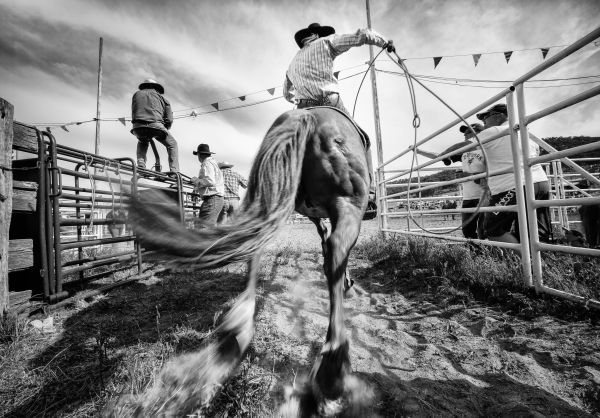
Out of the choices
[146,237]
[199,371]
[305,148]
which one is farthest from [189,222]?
[305,148]

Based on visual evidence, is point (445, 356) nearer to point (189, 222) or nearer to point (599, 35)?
point (189, 222)

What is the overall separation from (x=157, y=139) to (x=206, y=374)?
514cm

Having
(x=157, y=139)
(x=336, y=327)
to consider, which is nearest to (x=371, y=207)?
(x=336, y=327)

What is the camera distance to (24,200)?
2582 mm

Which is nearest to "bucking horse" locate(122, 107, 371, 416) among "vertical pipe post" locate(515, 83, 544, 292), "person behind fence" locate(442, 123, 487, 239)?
"vertical pipe post" locate(515, 83, 544, 292)

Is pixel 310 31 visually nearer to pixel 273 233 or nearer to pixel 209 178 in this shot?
pixel 273 233

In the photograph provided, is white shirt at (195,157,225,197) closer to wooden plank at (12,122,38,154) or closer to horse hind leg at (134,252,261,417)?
wooden plank at (12,122,38,154)

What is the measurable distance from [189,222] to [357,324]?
169 centimetres

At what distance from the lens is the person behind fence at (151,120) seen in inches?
196

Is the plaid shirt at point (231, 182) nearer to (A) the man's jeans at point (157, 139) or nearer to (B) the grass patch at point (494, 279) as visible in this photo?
(A) the man's jeans at point (157, 139)

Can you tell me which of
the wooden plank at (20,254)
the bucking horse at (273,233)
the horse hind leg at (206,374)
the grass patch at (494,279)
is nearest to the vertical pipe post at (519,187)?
the grass patch at (494,279)

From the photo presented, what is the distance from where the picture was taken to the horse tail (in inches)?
45.0

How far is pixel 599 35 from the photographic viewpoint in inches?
73.0

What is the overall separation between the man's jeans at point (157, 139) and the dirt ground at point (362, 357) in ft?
10.3
